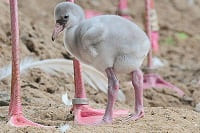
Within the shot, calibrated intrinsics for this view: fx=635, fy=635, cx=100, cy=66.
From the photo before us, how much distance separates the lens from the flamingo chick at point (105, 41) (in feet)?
8.69

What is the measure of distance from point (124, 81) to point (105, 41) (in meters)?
2.13

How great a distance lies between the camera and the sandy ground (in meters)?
2.81

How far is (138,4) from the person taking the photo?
7773 millimetres

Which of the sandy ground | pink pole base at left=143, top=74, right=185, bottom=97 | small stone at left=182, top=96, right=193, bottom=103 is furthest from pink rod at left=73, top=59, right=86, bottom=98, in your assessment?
pink pole base at left=143, top=74, right=185, bottom=97

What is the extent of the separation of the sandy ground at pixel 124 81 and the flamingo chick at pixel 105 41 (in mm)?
256

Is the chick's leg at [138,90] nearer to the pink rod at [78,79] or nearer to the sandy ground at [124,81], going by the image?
the sandy ground at [124,81]

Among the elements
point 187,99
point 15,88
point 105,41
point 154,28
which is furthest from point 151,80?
point 105,41

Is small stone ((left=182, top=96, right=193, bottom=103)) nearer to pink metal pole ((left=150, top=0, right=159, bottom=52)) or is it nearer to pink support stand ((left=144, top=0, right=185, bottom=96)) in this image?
pink support stand ((left=144, top=0, right=185, bottom=96))

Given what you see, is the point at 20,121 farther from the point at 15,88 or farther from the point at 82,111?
the point at 82,111

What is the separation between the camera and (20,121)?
2.83 meters

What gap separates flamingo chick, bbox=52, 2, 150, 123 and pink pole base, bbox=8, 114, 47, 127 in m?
0.32

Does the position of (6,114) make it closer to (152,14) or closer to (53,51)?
(53,51)

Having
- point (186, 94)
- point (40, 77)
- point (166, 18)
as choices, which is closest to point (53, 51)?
Result: point (40, 77)

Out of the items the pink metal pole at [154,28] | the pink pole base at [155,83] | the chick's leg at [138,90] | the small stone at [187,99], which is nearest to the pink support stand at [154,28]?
the pink metal pole at [154,28]
